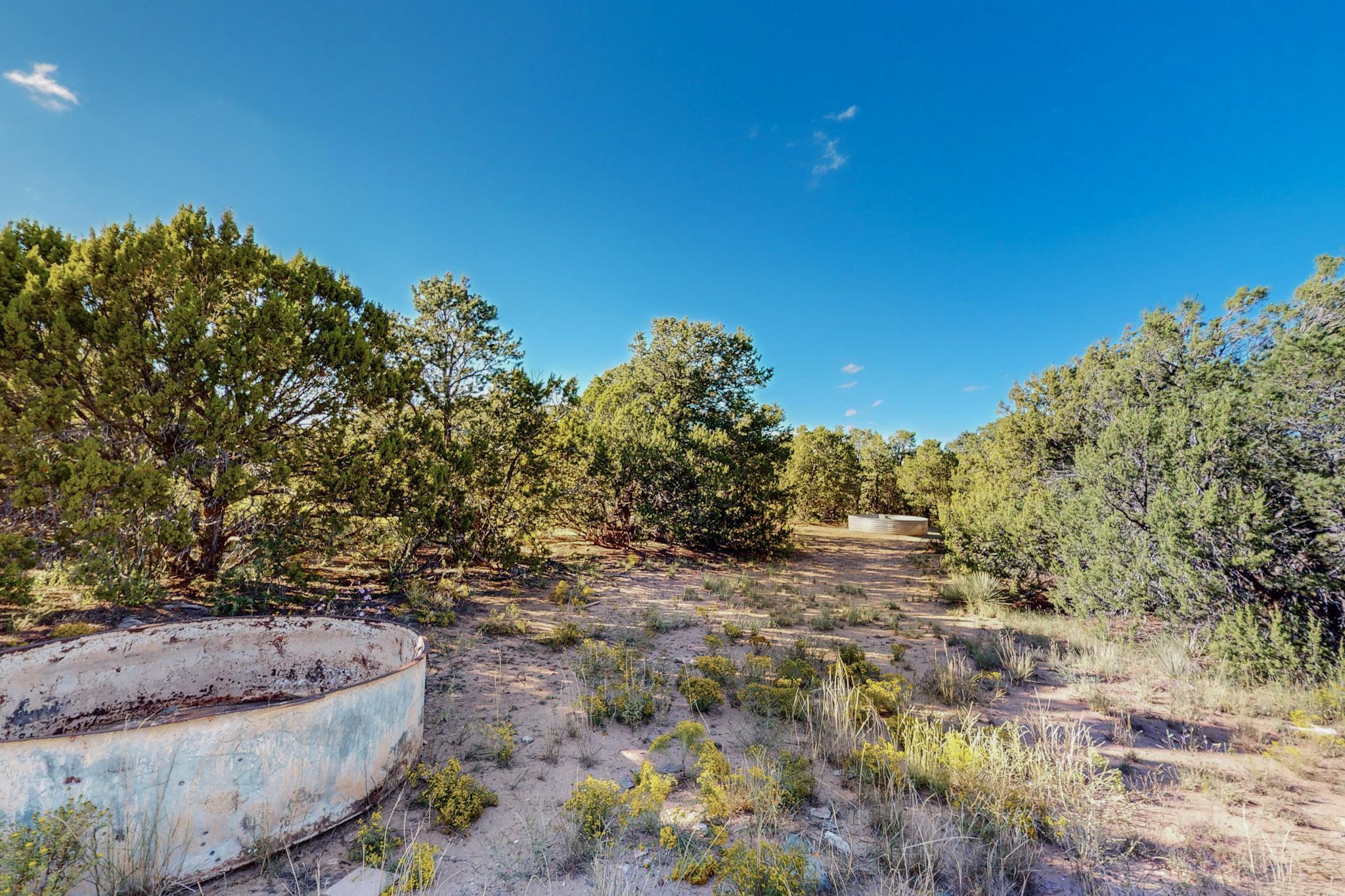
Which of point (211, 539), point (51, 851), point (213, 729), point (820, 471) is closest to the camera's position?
point (51, 851)

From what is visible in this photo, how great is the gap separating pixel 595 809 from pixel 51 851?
2.41m

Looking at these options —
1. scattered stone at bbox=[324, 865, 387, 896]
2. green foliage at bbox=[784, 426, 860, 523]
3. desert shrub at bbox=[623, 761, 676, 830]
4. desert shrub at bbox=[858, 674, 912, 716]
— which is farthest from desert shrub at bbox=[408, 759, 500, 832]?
green foliage at bbox=[784, 426, 860, 523]

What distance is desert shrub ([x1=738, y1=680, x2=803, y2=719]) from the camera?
4516 millimetres

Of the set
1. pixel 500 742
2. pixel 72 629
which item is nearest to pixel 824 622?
pixel 500 742

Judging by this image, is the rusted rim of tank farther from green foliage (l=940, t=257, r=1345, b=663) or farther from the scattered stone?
A: green foliage (l=940, t=257, r=1345, b=663)

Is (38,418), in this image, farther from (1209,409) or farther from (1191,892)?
(1209,409)

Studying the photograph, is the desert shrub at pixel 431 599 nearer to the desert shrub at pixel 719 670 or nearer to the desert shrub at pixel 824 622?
the desert shrub at pixel 719 670

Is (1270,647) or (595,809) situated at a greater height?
(1270,647)

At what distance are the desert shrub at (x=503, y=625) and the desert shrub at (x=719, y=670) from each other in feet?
8.74

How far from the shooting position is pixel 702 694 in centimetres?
467

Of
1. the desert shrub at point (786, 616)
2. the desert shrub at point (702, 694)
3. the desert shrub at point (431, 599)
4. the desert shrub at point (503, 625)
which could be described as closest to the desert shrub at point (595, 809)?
the desert shrub at point (702, 694)

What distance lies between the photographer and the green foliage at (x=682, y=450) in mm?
12359

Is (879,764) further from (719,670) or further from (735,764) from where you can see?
(719,670)

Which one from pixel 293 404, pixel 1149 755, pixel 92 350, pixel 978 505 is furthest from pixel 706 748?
pixel 978 505
